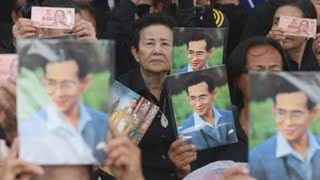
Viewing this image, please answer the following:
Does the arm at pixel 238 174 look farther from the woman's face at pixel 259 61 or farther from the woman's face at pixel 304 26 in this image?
the woman's face at pixel 304 26

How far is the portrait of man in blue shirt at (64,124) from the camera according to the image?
2369 mm

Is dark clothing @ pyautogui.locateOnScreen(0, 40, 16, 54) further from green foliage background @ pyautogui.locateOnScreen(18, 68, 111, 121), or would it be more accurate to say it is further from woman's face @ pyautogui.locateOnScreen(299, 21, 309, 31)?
green foliage background @ pyautogui.locateOnScreen(18, 68, 111, 121)

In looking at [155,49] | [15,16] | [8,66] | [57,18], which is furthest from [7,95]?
[15,16]

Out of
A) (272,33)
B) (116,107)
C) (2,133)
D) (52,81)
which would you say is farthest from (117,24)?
(52,81)

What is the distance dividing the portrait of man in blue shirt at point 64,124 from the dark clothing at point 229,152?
1.37m

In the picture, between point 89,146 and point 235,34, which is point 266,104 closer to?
point 89,146

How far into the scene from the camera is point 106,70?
237cm

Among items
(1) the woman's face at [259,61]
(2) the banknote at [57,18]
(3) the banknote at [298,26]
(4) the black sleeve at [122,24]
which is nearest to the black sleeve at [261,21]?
(3) the banknote at [298,26]

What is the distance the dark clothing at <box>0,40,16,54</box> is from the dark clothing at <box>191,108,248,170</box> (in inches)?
41.1

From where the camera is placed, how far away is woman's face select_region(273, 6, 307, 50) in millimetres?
4702

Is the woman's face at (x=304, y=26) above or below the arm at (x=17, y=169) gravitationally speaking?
above

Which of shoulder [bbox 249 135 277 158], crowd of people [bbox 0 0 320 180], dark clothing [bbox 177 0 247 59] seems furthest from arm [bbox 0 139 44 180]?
dark clothing [bbox 177 0 247 59]

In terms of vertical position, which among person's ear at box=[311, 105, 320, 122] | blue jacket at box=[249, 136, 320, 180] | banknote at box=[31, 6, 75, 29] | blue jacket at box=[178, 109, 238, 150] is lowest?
blue jacket at box=[178, 109, 238, 150]

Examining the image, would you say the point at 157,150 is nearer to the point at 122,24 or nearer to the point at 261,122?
the point at 122,24
